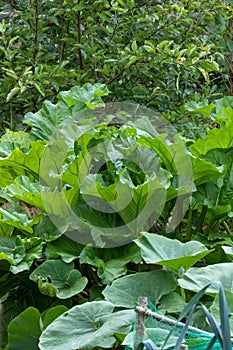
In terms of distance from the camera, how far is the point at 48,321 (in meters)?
1.44

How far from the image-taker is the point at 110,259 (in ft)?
5.35

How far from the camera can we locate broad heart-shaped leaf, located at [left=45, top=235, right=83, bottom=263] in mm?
1562

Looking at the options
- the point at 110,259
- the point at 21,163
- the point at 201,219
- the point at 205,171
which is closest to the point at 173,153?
the point at 205,171

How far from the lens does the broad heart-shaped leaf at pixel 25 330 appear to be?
148 centimetres

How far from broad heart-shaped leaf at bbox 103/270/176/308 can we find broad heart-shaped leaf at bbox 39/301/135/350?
0.08 meters

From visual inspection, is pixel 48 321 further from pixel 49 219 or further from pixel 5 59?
pixel 5 59

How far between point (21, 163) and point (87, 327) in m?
0.66

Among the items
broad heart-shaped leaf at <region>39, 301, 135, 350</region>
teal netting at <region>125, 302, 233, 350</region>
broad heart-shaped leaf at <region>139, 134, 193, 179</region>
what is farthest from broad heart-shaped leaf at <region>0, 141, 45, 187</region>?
teal netting at <region>125, 302, 233, 350</region>

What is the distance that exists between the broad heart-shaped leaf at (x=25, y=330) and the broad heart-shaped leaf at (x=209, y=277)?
0.44m

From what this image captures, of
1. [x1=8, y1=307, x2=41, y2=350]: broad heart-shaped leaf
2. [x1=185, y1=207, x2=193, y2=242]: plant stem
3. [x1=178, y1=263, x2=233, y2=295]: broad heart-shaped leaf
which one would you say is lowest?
[x1=8, y1=307, x2=41, y2=350]: broad heart-shaped leaf

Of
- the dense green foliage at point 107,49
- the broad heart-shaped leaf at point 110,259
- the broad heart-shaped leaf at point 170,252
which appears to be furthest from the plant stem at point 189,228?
the dense green foliage at point 107,49

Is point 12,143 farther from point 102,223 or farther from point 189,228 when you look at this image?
point 189,228

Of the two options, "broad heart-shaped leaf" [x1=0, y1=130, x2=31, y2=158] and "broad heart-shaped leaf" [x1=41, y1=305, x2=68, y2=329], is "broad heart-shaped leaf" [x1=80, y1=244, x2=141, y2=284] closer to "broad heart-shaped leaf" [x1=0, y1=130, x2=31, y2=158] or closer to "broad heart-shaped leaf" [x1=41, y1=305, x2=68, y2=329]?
"broad heart-shaped leaf" [x1=41, y1=305, x2=68, y2=329]

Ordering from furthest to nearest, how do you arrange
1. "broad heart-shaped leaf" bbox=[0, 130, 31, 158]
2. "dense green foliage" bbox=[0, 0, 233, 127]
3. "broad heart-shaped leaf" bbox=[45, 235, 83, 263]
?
"dense green foliage" bbox=[0, 0, 233, 127], "broad heart-shaped leaf" bbox=[0, 130, 31, 158], "broad heart-shaped leaf" bbox=[45, 235, 83, 263]
